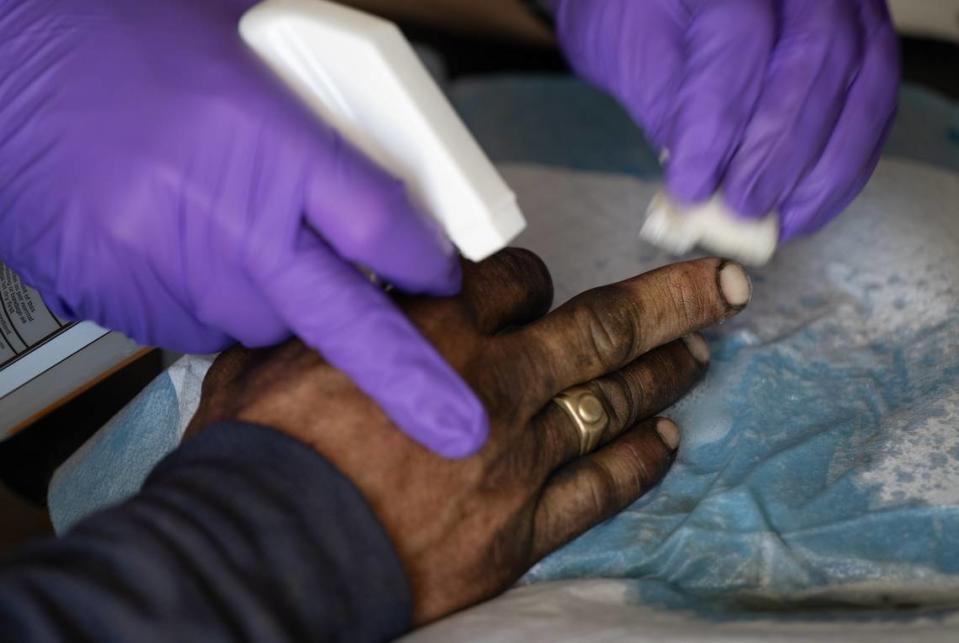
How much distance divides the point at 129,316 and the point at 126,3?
1.06 feet

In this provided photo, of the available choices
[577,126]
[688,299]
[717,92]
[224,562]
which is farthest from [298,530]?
[577,126]

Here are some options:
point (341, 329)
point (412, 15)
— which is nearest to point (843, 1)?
point (341, 329)

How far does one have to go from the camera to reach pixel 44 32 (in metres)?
0.86

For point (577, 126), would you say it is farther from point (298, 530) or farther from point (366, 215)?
point (298, 530)

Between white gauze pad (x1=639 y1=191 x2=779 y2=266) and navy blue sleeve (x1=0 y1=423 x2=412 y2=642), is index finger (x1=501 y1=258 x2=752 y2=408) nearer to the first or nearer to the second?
white gauze pad (x1=639 y1=191 x2=779 y2=266)

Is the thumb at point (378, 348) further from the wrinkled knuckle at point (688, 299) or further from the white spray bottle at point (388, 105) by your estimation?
the wrinkled knuckle at point (688, 299)

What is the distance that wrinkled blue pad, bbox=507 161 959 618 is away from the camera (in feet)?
2.71

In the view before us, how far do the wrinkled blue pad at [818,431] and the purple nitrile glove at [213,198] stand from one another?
0.28m

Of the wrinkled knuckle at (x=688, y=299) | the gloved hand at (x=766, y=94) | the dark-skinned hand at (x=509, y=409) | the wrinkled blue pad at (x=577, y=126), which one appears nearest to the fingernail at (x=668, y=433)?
the dark-skinned hand at (x=509, y=409)

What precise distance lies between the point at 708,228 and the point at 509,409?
12.1 inches

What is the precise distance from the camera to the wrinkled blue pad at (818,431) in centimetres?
83

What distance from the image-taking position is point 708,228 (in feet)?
3.03

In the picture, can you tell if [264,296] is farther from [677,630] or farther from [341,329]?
[677,630]

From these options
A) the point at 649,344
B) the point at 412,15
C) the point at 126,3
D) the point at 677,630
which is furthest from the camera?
the point at 412,15
